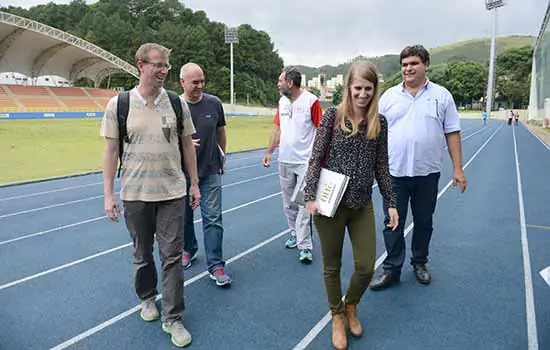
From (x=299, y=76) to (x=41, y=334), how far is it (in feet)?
9.64

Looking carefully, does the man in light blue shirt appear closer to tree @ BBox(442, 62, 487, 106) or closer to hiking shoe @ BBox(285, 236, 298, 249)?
hiking shoe @ BBox(285, 236, 298, 249)

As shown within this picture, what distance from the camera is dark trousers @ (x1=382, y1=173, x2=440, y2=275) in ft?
10.9

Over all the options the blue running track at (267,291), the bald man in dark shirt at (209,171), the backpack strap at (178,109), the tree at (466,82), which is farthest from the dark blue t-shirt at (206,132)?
the tree at (466,82)

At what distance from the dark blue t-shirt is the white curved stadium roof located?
1482 inches

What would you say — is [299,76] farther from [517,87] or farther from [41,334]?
[517,87]

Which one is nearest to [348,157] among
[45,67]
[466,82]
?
[45,67]

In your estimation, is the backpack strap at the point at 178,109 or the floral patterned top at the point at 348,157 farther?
the backpack strap at the point at 178,109

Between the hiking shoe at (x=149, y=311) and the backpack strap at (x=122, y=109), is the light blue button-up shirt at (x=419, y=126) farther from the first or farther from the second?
the hiking shoe at (x=149, y=311)

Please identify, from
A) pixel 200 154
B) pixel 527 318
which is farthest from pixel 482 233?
pixel 200 154

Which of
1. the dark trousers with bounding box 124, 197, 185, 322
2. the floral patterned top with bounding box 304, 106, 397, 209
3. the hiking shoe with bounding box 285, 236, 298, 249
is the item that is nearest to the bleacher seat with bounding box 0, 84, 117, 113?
the hiking shoe with bounding box 285, 236, 298, 249

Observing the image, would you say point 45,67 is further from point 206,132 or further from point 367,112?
point 367,112

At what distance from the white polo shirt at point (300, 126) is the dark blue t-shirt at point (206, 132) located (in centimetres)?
75

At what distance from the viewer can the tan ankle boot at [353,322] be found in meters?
2.68

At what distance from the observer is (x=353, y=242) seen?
8.41 ft
